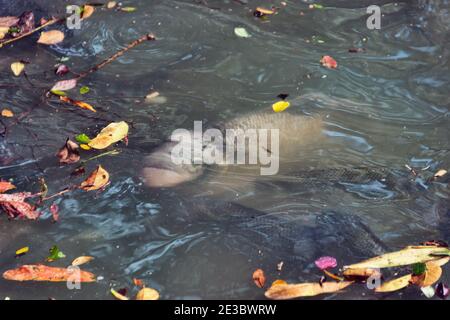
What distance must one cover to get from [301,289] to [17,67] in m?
2.38

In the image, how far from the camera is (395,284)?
7.66ft

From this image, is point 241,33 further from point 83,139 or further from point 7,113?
point 7,113

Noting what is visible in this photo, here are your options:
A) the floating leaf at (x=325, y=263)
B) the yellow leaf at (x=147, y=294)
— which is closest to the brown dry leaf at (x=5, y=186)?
the yellow leaf at (x=147, y=294)

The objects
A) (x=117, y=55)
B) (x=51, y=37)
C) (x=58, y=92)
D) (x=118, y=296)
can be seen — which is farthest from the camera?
(x=51, y=37)

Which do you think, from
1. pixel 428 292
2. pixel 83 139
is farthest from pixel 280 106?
pixel 428 292

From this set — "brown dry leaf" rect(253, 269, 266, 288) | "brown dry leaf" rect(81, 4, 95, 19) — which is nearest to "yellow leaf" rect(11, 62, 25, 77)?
"brown dry leaf" rect(81, 4, 95, 19)

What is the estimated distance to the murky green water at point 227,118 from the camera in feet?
8.16

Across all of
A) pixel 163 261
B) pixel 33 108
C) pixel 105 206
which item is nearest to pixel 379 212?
pixel 163 261

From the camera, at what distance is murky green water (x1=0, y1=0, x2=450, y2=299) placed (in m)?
2.49

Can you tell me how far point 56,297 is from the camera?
92.0 inches

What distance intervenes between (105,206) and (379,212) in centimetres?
132

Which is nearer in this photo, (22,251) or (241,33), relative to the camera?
(22,251)
